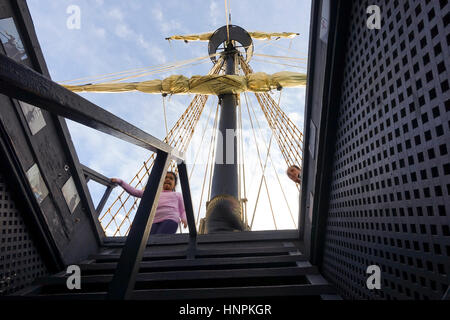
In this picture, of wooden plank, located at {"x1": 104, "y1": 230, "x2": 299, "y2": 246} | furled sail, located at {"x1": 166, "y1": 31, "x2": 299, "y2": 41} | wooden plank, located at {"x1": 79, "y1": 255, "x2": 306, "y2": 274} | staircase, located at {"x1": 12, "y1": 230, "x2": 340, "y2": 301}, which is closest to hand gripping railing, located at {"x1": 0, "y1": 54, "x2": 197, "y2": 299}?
staircase, located at {"x1": 12, "y1": 230, "x2": 340, "y2": 301}

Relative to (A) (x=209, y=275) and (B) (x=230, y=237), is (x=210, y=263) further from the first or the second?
(B) (x=230, y=237)

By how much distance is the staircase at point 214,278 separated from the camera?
1133 mm

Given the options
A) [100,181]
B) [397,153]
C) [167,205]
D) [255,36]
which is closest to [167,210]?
[167,205]

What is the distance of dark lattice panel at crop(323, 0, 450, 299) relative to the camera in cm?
64

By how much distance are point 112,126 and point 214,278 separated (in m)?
0.97

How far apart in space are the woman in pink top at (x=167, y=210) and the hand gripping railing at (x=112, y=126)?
173 cm

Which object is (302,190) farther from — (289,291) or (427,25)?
(427,25)

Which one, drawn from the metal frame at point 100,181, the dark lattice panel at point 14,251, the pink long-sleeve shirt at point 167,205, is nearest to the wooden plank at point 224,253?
the dark lattice panel at point 14,251

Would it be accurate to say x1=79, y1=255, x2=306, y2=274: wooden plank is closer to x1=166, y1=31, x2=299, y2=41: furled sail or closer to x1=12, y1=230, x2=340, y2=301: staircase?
x1=12, y1=230, x2=340, y2=301: staircase

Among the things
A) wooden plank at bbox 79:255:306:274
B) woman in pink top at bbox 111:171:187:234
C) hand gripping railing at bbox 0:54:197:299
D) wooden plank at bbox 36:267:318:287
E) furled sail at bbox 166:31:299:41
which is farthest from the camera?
furled sail at bbox 166:31:299:41

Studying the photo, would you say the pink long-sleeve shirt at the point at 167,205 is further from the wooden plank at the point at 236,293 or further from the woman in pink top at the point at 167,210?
the wooden plank at the point at 236,293

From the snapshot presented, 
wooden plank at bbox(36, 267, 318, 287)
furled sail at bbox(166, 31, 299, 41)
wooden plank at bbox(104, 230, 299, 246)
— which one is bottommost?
wooden plank at bbox(36, 267, 318, 287)

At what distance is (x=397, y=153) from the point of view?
81cm

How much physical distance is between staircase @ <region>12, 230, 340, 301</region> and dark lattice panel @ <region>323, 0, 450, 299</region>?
23 cm
